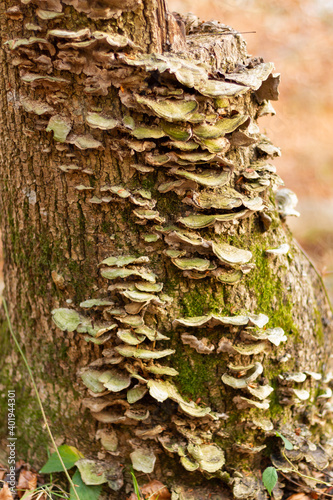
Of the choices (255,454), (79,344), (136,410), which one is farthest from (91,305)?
(255,454)

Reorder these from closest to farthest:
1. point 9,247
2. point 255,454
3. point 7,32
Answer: point 7,32
point 255,454
point 9,247

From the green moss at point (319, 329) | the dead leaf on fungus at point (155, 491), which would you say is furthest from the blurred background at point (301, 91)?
the dead leaf on fungus at point (155, 491)

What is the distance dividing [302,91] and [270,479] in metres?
10.8

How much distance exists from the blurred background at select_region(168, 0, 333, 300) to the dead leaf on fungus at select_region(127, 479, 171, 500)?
599 centimetres

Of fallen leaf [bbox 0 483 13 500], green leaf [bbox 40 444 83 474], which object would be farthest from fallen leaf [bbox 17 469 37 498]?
green leaf [bbox 40 444 83 474]

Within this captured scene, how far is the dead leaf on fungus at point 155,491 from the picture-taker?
265cm

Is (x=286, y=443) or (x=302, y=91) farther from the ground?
(x=302, y=91)

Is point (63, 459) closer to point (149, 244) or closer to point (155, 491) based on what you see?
point (155, 491)

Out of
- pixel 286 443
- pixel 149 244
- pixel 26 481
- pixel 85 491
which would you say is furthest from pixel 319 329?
pixel 26 481

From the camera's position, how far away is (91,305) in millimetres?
2465

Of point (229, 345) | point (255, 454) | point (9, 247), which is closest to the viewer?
point (229, 345)

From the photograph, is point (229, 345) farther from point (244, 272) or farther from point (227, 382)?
point (244, 272)

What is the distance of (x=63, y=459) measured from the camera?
2.78 metres

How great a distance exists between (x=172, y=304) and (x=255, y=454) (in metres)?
1.25
